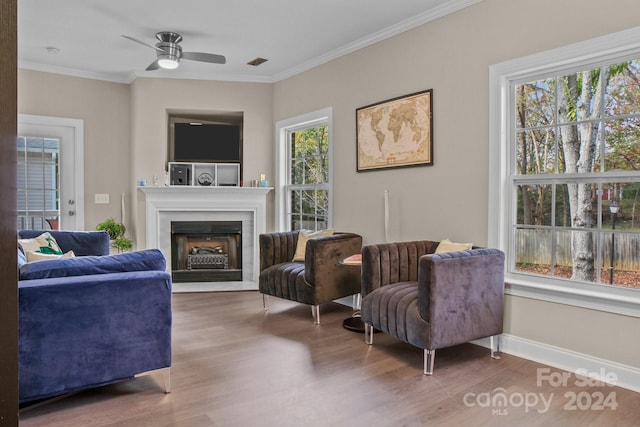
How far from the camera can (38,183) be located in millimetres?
5434

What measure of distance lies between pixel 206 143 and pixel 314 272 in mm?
2824

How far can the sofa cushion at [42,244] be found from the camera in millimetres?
3557

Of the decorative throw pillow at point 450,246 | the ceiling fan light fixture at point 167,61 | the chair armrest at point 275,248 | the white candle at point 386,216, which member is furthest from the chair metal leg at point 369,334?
the ceiling fan light fixture at point 167,61

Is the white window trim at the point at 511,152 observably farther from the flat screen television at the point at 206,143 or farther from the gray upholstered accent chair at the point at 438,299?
the flat screen television at the point at 206,143

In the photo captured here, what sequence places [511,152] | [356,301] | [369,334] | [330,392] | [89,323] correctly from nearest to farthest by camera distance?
[89,323] < [330,392] < [511,152] < [369,334] < [356,301]

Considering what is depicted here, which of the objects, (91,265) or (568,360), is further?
(568,360)

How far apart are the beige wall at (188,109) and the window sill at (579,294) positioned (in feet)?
11.5

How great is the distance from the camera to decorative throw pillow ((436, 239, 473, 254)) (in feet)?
10.7

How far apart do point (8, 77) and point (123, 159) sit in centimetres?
575

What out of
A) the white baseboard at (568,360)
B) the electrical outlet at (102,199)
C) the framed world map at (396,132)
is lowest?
the white baseboard at (568,360)

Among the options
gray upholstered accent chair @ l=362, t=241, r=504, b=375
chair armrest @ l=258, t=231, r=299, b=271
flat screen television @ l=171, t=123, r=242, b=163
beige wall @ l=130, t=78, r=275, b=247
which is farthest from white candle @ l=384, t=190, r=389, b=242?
flat screen television @ l=171, t=123, r=242, b=163

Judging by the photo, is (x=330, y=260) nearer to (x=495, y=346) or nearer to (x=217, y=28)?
(x=495, y=346)

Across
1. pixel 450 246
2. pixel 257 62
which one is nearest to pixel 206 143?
pixel 257 62

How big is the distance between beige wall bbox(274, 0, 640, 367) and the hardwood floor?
346 millimetres
